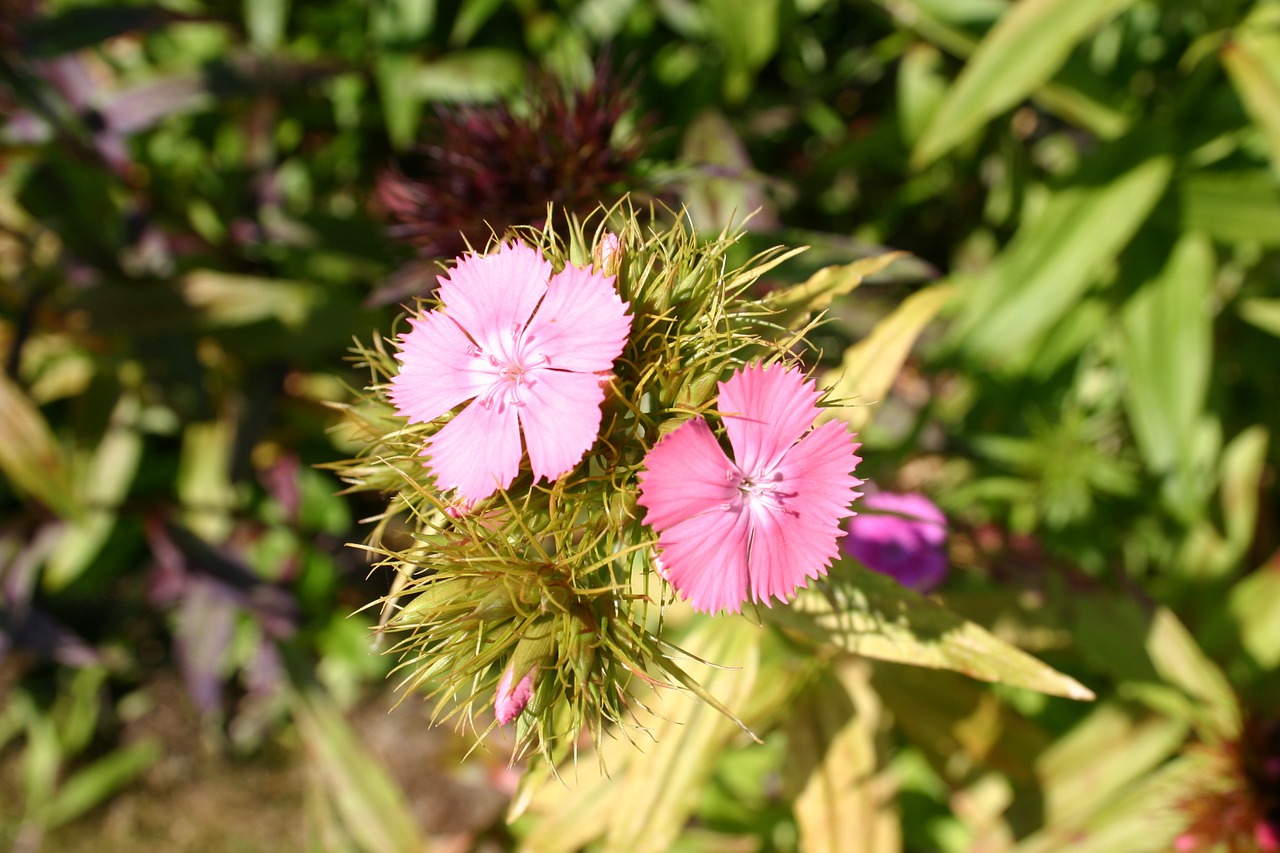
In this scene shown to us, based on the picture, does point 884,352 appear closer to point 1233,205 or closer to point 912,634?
point 912,634

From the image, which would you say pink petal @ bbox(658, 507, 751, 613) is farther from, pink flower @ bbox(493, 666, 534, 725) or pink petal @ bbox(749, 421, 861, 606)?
pink flower @ bbox(493, 666, 534, 725)

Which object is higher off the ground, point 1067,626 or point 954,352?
point 954,352

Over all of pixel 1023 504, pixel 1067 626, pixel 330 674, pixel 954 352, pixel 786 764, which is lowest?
pixel 786 764

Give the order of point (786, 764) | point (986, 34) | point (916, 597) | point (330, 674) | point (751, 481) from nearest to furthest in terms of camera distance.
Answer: point (751, 481), point (916, 597), point (786, 764), point (986, 34), point (330, 674)

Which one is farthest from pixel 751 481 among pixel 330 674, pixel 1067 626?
pixel 330 674

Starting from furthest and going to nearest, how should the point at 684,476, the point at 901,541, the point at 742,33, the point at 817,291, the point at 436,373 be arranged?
the point at 742,33, the point at 901,541, the point at 817,291, the point at 436,373, the point at 684,476

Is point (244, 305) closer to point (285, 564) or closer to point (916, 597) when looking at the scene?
point (285, 564)

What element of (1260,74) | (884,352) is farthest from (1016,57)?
(884,352)
